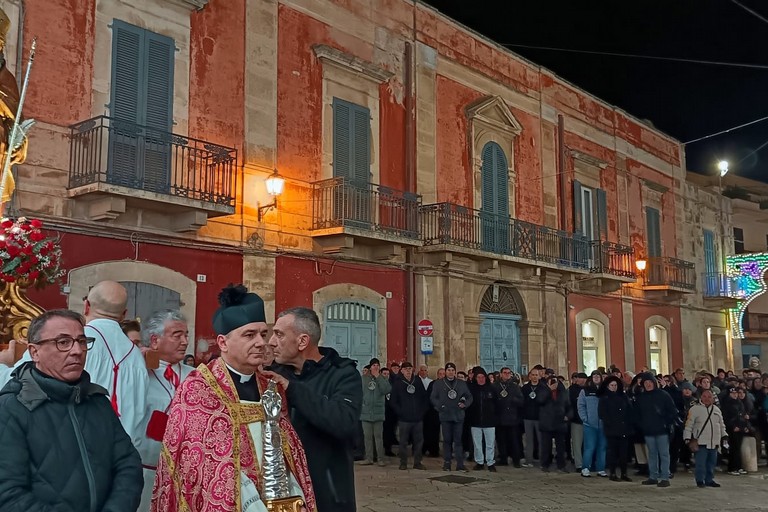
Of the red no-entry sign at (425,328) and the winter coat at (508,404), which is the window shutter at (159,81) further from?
the winter coat at (508,404)

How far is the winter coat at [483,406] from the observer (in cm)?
1295

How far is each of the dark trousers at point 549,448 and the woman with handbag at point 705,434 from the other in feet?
6.41

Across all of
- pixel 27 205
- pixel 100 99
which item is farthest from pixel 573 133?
pixel 27 205

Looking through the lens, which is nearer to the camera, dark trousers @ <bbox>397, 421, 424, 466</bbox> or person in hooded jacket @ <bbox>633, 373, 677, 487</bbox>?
person in hooded jacket @ <bbox>633, 373, 677, 487</bbox>

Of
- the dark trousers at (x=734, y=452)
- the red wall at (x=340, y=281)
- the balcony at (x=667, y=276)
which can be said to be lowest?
the dark trousers at (x=734, y=452)

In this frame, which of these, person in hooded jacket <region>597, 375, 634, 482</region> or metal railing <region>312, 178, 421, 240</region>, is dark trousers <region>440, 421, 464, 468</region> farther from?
metal railing <region>312, 178, 421, 240</region>

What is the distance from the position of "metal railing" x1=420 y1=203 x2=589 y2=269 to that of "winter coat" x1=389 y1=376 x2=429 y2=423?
4257 millimetres

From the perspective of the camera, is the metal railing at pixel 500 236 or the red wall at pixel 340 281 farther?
the metal railing at pixel 500 236

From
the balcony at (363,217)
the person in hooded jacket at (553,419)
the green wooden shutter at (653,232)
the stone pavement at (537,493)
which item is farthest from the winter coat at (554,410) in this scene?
the green wooden shutter at (653,232)

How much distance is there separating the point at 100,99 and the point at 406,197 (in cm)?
645

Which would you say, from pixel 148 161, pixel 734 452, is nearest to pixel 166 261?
pixel 148 161

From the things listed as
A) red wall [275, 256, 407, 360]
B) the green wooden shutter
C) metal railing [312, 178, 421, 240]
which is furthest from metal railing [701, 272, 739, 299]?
metal railing [312, 178, 421, 240]

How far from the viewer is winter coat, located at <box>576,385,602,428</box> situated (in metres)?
12.5

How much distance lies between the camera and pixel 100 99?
11.8 metres
